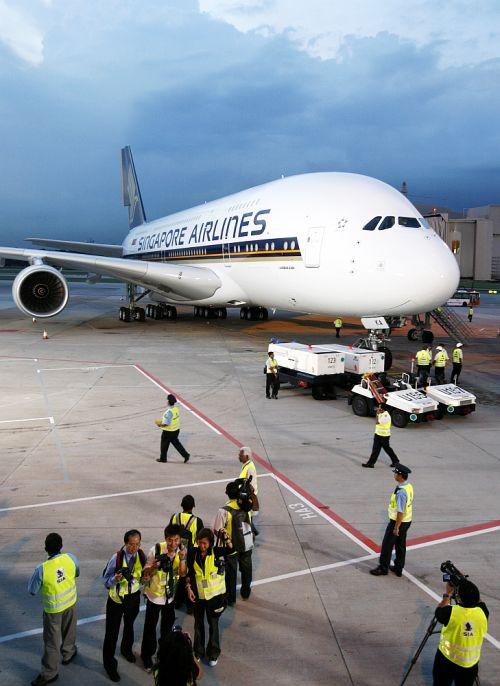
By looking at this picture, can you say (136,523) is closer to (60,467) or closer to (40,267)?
(60,467)

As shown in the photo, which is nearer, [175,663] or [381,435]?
[175,663]

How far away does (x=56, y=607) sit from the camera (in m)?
5.16

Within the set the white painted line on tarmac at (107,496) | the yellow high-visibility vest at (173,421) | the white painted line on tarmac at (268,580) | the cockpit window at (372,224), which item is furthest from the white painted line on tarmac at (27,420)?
the cockpit window at (372,224)

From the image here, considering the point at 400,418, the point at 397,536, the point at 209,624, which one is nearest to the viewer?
the point at 209,624

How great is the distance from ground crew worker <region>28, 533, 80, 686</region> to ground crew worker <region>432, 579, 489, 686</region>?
3.29 meters

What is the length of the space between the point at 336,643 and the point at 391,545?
63.6 inches

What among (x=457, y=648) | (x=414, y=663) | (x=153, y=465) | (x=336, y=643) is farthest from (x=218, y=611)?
(x=153, y=465)

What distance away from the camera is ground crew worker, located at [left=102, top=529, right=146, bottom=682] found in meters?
5.21

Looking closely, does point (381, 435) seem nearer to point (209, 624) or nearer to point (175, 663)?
point (209, 624)

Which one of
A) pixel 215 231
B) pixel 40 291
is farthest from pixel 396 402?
pixel 40 291

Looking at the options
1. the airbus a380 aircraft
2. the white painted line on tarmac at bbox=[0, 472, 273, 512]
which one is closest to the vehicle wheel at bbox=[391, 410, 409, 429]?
the white painted line on tarmac at bbox=[0, 472, 273, 512]

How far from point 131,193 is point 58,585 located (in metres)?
48.7

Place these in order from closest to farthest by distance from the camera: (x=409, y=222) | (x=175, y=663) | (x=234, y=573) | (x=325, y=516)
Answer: (x=175, y=663)
(x=234, y=573)
(x=325, y=516)
(x=409, y=222)

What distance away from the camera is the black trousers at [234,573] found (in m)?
6.28
